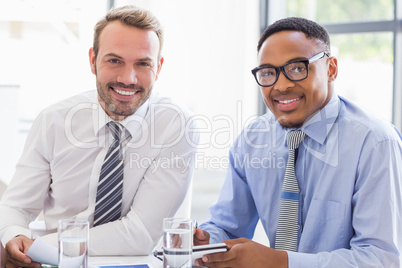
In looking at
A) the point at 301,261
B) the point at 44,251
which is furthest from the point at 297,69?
the point at 44,251

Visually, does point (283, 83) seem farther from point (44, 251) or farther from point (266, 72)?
point (44, 251)

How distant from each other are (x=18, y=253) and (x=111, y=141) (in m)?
0.66

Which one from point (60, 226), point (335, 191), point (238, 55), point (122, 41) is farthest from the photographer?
point (238, 55)

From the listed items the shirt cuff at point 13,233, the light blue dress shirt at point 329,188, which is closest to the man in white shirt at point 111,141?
the shirt cuff at point 13,233

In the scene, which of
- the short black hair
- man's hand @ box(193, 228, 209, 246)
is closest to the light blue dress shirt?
man's hand @ box(193, 228, 209, 246)

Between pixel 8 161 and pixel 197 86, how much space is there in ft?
7.68

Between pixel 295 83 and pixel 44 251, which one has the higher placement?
pixel 295 83

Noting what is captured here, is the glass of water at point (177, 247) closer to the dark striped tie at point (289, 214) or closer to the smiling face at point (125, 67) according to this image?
the dark striped tie at point (289, 214)

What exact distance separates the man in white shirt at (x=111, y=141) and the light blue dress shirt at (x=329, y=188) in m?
0.23

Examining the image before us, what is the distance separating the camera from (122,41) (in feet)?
6.86

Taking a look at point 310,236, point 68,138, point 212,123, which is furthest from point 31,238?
point 212,123

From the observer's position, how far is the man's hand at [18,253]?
1.52m

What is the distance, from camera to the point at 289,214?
5.88 feet

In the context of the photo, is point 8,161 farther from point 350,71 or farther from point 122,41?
point 350,71
